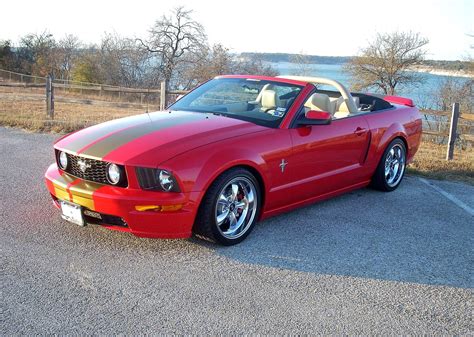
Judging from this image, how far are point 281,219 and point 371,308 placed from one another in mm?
1795

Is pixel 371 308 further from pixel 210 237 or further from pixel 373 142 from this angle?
pixel 373 142

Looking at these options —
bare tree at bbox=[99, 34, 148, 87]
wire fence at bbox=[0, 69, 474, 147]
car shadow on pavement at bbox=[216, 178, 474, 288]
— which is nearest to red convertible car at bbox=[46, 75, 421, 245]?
car shadow on pavement at bbox=[216, 178, 474, 288]

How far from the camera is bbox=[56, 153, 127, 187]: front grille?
12.8 ft

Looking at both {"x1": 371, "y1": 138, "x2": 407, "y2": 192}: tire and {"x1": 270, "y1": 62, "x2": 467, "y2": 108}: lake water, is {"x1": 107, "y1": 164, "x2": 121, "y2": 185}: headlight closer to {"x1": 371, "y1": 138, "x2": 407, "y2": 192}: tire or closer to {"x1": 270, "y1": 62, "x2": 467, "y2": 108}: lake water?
{"x1": 371, "y1": 138, "x2": 407, "y2": 192}: tire

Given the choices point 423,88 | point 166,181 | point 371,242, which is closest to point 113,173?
point 166,181

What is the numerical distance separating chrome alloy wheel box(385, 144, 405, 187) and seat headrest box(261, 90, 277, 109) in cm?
198

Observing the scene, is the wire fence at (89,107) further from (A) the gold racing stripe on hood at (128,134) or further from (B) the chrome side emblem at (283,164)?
(B) the chrome side emblem at (283,164)

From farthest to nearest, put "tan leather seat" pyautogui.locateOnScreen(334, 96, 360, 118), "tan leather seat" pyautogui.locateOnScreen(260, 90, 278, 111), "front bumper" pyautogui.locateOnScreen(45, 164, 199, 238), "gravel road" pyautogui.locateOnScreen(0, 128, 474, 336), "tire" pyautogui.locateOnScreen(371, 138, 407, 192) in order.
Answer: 1. "tire" pyautogui.locateOnScreen(371, 138, 407, 192)
2. "tan leather seat" pyautogui.locateOnScreen(334, 96, 360, 118)
3. "tan leather seat" pyautogui.locateOnScreen(260, 90, 278, 111)
4. "front bumper" pyautogui.locateOnScreen(45, 164, 199, 238)
5. "gravel road" pyautogui.locateOnScreen(0, 128, 474, 336)

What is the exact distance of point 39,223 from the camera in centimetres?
446

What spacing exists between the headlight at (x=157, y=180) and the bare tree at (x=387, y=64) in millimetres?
38110

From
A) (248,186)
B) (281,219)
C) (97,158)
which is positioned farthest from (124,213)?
(281,219)

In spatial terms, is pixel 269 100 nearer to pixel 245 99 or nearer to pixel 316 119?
pixel 245 99

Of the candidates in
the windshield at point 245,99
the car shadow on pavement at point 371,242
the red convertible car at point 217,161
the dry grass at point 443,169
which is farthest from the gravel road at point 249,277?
the dry grass at point 443,169

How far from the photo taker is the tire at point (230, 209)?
3973mm
